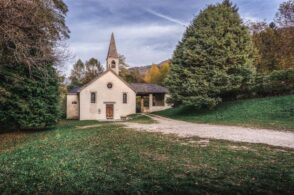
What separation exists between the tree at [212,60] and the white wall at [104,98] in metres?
10.4

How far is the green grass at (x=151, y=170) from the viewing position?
15.1 feet

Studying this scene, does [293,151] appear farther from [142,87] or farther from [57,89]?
[142,87]

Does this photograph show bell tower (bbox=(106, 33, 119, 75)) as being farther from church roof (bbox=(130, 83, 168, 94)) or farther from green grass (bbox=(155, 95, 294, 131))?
green grass (bbox=(155, 95, 294, 131))

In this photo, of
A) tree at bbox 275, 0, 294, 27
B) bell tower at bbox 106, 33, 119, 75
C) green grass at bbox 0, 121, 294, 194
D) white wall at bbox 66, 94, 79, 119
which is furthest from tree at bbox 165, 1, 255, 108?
white wall at bbox 66, 94, 79, 119

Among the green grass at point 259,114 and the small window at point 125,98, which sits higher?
the small window at point 125,98

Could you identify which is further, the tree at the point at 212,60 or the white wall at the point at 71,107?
the white wall at the point at 71,107

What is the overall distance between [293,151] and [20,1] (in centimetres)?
1154

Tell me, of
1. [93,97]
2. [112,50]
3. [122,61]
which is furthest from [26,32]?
[122,61]

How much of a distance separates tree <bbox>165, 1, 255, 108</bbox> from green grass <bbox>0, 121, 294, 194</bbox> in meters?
13.4

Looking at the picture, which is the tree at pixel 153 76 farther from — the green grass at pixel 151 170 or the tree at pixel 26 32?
the green grass at pixel 151 170

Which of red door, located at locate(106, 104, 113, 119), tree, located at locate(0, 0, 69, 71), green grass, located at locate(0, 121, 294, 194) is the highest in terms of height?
tree, located at locate(0, 0, 69, 71)

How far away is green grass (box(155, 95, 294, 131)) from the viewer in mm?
→ 15525

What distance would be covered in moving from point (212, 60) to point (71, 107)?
2284cm

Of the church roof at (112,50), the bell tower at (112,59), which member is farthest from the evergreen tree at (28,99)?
the church roof at (112,50)
